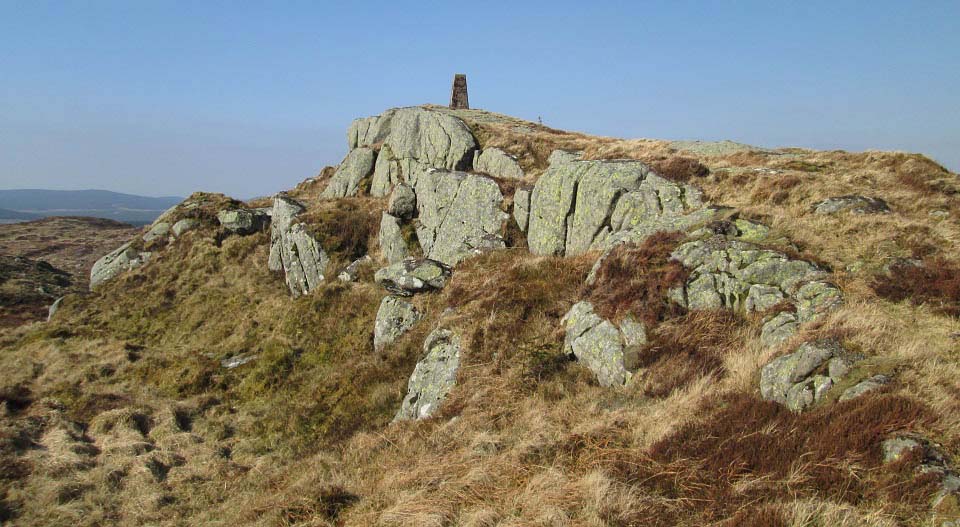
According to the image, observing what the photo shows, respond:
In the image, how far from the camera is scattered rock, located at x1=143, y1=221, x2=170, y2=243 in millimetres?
36156

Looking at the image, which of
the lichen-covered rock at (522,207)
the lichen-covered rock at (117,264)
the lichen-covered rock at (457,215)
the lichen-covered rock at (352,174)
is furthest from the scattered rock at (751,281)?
the lichen-covered rock at (117,264)

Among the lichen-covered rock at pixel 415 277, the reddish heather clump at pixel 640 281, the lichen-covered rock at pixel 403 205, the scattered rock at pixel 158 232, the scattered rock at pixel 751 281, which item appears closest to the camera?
the scattered rock at pixel 751 281

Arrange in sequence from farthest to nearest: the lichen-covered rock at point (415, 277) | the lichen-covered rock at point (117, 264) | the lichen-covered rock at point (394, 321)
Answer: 1. the lichen-covered rock at point (117, 264)
2. the lichen-covered rock at point (415, 277)
3. the lichen-covered rock at point (394, 321)

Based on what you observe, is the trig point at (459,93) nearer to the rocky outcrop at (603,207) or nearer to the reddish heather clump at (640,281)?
the rocky outcrop at (603,207)

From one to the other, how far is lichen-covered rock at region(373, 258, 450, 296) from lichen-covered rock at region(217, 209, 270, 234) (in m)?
18.5

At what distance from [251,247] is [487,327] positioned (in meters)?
24.5

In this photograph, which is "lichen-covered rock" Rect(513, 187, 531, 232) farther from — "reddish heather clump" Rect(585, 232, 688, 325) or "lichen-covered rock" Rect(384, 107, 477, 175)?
"lichen-covered rock" Rect(384, 107, 477, 175)

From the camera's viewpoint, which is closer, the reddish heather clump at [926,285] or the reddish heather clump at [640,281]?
the reddish heather clump at [926,285]

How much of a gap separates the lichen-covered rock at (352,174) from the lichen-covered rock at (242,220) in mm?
5358

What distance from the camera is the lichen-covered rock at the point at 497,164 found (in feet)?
99.9

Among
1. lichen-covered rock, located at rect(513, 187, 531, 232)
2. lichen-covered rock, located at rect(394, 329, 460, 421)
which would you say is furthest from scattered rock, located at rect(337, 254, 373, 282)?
lichen-covered rock, located at rect(394, 329, 460, 421)

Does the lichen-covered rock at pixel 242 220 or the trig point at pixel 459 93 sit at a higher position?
the trig point at pixel 459 93

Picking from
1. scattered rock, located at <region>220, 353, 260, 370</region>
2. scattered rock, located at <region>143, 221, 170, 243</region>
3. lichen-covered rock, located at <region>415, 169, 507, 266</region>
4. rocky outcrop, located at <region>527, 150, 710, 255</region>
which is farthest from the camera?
scattered rock, located at <region>143, 221, 170, 243</region>

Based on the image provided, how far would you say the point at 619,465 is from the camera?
8312 millimetres
